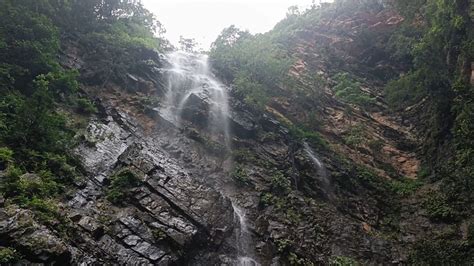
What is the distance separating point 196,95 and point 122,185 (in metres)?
8.95

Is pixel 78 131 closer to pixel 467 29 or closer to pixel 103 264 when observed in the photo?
pixel 103 264

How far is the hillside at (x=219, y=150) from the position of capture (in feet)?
34.6

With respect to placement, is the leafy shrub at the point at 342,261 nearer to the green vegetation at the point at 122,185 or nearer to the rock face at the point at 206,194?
the rock face at the point at 206,194

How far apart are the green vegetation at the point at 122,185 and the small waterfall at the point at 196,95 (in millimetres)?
6113

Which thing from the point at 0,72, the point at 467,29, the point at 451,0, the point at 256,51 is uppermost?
the point at 451,0

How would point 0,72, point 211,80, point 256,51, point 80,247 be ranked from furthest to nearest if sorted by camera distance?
point 256,51 → point 211,80 → point 0,72 → point 80,247

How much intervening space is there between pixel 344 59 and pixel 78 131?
2374cm

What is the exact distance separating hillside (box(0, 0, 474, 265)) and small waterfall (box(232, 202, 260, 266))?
0.23 ft

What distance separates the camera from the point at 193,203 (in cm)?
1241

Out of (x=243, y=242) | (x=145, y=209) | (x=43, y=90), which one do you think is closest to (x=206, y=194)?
(x=243, y=242)

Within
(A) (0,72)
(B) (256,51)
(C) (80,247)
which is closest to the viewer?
(C) (80,247)

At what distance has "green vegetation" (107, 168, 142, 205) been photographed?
11.4 meters

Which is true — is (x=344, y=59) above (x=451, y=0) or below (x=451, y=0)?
below

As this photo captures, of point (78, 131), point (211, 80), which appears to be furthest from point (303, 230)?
point (211, 80)
